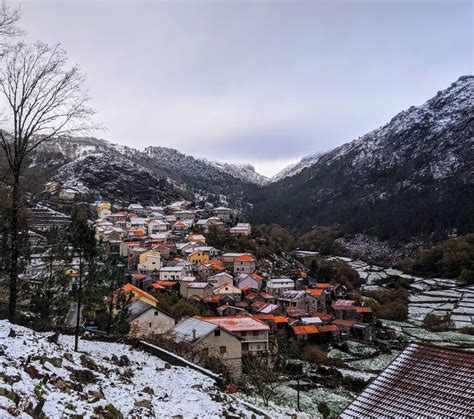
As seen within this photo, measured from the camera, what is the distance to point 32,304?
1662cm

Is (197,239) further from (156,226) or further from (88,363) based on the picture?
(88,363)

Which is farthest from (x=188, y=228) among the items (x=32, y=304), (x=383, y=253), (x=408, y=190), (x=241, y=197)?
(x=241, y=197)

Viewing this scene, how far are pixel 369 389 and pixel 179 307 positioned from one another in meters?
27.8

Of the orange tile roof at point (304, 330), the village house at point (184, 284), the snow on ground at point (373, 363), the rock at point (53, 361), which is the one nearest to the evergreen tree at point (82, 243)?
the rock at point (53, 361)

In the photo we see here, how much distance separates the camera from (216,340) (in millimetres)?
21266

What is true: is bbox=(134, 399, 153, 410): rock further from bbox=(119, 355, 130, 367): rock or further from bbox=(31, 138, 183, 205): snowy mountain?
bbox=(31, 138, 183, 205): snowy mountain

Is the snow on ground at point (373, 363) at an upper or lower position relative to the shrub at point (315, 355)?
lower

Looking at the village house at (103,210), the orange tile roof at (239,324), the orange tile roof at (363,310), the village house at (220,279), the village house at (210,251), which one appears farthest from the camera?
the village house at (103,210)

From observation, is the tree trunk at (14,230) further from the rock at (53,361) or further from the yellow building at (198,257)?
the yellow building at (198,257)

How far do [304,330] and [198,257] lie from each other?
889 inches

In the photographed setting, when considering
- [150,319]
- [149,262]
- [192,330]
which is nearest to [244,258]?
[149,262]

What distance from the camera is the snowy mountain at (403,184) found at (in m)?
114

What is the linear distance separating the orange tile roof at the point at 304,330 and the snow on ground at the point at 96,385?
91.1 ft

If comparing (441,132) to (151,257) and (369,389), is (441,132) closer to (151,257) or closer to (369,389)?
(151,257)
